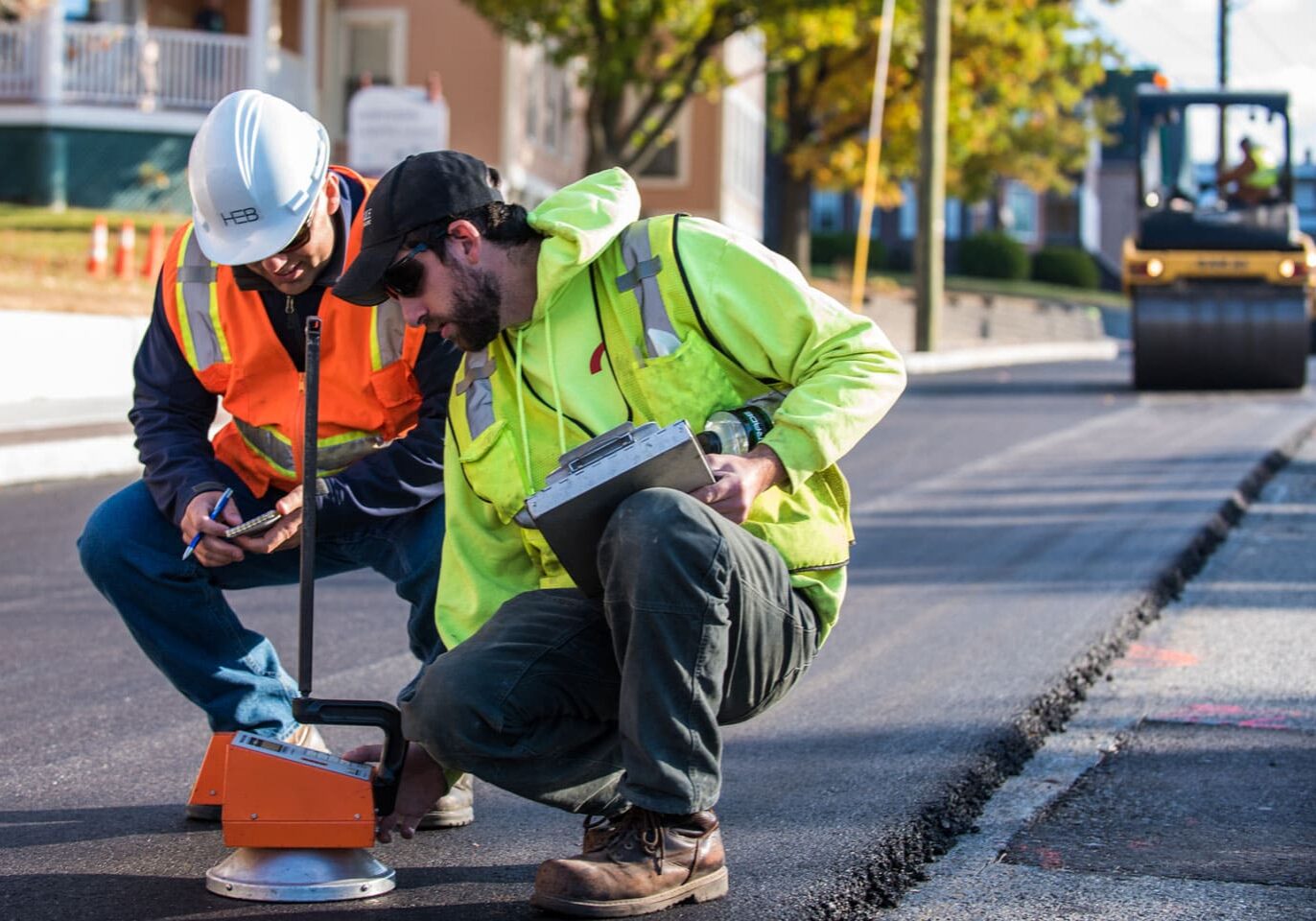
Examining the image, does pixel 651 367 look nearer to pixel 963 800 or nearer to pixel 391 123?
pixel 963 800

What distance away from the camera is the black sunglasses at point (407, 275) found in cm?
356

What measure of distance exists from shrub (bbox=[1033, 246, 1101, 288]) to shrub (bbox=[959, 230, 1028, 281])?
7.49ft

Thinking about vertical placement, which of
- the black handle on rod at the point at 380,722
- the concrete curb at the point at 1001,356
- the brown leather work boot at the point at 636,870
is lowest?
the brown leather work boot at the point at 636,870

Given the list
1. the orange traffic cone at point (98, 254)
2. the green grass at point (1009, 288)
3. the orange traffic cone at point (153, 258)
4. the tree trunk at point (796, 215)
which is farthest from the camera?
the green grass at point (1009, 288)

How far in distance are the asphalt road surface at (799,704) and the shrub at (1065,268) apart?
1742 inches

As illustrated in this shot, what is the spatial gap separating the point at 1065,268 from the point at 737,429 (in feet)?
172

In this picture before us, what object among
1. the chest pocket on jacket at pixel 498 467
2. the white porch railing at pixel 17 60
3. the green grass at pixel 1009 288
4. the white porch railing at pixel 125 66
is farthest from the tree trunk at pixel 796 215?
Answer: the chest pocket on jacket at pixel 498 467

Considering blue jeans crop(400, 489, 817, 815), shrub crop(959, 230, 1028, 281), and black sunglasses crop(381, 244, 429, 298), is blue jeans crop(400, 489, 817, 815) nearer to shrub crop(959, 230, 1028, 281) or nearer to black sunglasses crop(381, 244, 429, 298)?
black sunglasses crop(381, 244, 429, 298)

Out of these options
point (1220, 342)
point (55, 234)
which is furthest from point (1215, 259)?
point (55, 234)

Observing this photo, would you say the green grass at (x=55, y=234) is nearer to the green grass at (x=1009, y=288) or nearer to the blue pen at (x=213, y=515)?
the green grass at (x=1009, y=288)

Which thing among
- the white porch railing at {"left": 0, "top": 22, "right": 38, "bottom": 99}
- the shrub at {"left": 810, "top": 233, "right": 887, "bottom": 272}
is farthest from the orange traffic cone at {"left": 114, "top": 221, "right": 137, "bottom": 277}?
the shrub at {"left": 810, "top": 233, "right": 887, "bottom": 272}

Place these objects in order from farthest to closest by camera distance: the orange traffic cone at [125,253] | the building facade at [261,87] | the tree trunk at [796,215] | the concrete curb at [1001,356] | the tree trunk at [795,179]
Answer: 1. the tree trunk at [796,215]
2. the tree trunk at [795,179]
3. the building facade at [261,87]
4. the concrete curb at [1001,356]
5. the orange traffic cone at [125,253]

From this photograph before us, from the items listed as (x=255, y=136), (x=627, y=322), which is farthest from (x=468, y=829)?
(x=255, y=136)

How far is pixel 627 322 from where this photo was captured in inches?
144
